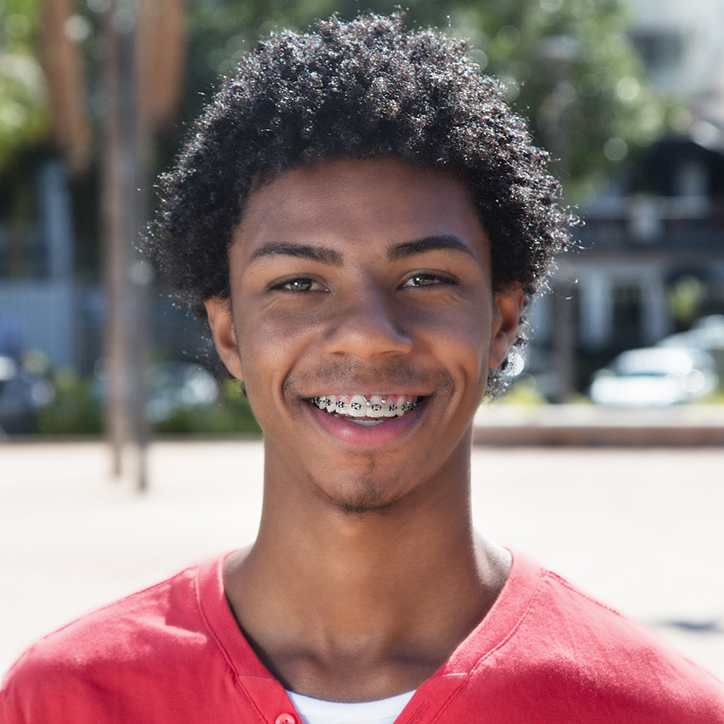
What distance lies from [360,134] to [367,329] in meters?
0.33

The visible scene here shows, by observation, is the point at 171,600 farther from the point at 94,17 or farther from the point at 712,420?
the point at 94,17

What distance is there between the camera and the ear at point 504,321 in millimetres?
2010

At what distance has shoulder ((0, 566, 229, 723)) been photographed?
1.79 meters

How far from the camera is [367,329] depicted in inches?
68.6

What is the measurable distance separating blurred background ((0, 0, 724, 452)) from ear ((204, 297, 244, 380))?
6.26m

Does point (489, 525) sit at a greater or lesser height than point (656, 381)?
greater

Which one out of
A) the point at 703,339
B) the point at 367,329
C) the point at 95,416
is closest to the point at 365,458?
the point at 367,329

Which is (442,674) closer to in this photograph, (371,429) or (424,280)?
(371,429)

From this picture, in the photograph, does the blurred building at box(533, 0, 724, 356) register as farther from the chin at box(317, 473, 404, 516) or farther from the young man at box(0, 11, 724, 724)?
the chin at box(317, 473, 404, 516)

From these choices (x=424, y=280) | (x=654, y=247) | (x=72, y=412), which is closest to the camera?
(x=424, y=280)

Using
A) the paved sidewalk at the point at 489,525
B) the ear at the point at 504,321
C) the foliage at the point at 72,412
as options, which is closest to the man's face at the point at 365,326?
the ear at the point at 504,321

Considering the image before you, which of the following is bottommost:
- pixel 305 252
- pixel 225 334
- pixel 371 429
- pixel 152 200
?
pixel 371 429

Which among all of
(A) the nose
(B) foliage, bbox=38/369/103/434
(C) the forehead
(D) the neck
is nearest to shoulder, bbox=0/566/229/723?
(D) the neck

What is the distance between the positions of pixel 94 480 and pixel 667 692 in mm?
11313
